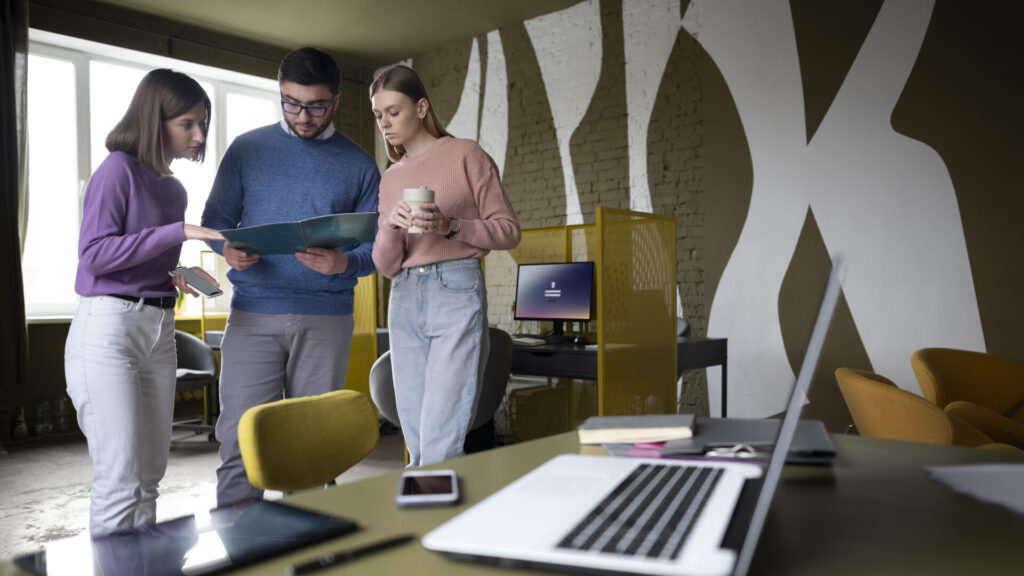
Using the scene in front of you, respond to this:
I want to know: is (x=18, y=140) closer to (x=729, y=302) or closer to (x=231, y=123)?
(x=231, y=123)

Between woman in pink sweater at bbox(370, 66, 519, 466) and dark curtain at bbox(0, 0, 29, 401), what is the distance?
4.21 meters

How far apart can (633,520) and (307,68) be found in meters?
1.55

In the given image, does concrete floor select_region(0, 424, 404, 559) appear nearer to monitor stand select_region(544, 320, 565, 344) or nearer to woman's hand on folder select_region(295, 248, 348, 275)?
woman's hand on folder select_region(295, 248, 348, 275)

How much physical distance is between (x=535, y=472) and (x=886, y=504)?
14.2 inches

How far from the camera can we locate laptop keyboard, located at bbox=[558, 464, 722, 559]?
19.9 inches

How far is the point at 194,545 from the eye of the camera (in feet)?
1.97

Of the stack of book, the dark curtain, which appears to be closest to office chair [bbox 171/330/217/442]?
the dark curtain

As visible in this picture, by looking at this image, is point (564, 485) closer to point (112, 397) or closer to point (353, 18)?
point (112, 397)

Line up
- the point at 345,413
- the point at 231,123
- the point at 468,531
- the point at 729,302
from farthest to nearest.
Answer: the point at 231,123, the point at 729,302, the point at 345,413, the point at 468,531

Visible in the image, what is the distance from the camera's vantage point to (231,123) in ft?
21.2

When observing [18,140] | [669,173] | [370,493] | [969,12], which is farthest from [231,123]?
[370,493]

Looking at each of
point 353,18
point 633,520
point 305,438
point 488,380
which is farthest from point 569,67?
point 633,520

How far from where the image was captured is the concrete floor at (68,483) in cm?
300

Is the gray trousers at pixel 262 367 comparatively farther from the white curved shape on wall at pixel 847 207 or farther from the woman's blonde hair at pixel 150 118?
the white curved shape on wall at pixel 847 207
